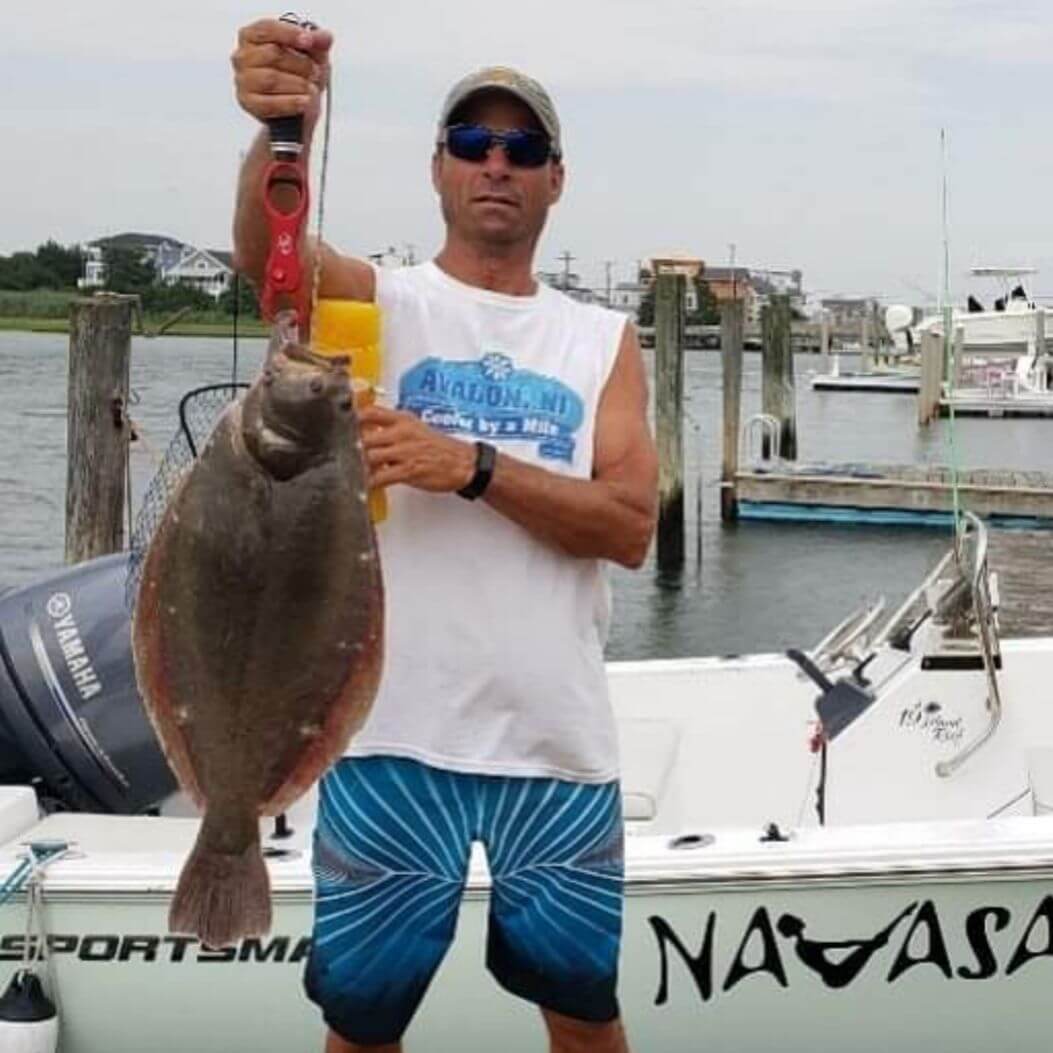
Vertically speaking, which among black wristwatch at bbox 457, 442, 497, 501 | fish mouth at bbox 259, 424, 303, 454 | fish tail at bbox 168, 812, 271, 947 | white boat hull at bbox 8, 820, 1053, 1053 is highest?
fish mouth at bbox 259, 424, 303, 454

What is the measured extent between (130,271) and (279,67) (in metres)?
14.8

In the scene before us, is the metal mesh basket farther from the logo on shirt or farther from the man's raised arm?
the man's raised arm

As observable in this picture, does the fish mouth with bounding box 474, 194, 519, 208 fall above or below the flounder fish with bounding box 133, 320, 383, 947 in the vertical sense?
above

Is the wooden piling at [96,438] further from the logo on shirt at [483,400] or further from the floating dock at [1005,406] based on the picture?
the floating dock at [1005,406]

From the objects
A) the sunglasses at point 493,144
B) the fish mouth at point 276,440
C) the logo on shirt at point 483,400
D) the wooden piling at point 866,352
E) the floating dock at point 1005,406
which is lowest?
the fish mouth at point 276,440

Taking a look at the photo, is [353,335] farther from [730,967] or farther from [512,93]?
[730,967]

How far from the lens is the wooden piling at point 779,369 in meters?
26.8

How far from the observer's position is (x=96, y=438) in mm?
9719

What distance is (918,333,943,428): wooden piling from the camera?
124 feet

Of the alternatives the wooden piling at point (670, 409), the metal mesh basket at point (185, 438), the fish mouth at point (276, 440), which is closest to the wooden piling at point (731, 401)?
the wooden piling at point (670, 409)

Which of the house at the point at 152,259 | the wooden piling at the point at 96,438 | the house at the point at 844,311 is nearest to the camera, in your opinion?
the wooden piling at the point at 96,438

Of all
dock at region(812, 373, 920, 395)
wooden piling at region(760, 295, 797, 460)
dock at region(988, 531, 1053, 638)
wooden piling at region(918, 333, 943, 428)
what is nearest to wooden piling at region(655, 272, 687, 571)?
dock at region(988, 531, 1053, 638)

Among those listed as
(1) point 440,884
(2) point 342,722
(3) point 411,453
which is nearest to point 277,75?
(3) point 411,453

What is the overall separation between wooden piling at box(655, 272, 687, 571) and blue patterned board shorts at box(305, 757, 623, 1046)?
15323 mm
